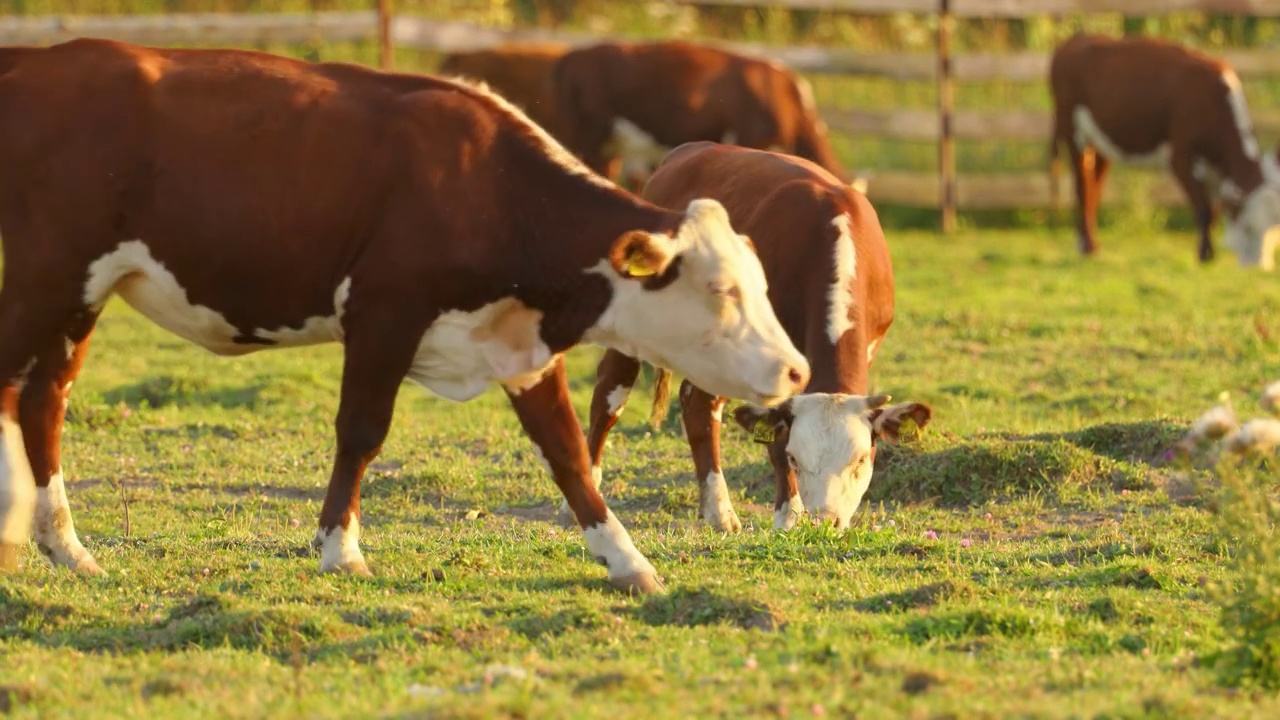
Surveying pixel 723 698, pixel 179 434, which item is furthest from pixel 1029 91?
pixel 723 698

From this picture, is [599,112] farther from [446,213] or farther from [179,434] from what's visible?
[446,213]

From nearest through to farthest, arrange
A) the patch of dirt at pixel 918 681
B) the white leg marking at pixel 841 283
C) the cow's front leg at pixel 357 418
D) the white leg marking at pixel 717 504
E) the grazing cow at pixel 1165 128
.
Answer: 1. the patch of dirt at pixel 918 681
2. the cow's front leg at pixel 357 418
3. the white leg marking at pixel 841 283
4. the white leg marking at pixel 717 504
5. the grazing cow at pixel 1165 128

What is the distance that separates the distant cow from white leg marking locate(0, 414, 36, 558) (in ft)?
38.2

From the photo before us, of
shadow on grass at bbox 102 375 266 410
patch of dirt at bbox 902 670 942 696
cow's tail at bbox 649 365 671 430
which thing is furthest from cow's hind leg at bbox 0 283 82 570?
shadow on grass at bbox 102 375 266 410

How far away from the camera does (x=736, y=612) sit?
5965 mm

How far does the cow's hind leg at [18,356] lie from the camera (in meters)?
6.42

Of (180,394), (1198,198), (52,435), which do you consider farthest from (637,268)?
(1198,198)

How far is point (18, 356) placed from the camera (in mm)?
6508

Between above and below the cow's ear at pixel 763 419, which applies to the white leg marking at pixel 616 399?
below

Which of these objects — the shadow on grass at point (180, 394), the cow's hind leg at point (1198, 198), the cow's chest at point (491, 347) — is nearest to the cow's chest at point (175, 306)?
the cow's chest at point (491, 347)

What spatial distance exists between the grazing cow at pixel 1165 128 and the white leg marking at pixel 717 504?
1017 centimetres

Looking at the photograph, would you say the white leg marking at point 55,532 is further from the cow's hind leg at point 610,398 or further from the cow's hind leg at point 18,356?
the cow's hind leg at point 610,398

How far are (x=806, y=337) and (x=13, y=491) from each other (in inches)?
124

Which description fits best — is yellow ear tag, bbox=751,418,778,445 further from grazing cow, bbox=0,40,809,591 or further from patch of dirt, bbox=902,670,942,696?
patch of dirt, bbox=902,670,942,696
